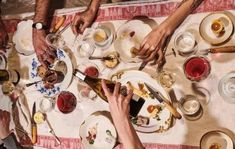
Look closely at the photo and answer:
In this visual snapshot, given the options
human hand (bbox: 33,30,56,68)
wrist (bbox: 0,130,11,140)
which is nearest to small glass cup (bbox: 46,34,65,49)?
human hand (bbox: 33,30,56,68)

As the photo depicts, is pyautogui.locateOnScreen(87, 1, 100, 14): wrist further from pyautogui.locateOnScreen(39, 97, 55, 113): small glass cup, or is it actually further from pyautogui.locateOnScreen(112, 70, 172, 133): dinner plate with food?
Answer: pyautogui.locateOnScreen(39, 97, 55, 113): small glass cup

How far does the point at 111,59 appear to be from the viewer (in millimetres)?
2293

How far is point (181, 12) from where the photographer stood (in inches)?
82.4

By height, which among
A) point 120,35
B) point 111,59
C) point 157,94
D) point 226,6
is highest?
point 226,6

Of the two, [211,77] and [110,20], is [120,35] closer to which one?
[110,20]

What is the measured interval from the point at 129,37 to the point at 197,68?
48 cm

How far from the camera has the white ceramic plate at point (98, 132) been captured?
7.38ft

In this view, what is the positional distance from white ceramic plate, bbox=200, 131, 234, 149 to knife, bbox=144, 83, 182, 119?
19 cm

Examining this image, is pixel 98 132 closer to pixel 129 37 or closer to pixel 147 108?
pixel 147 108

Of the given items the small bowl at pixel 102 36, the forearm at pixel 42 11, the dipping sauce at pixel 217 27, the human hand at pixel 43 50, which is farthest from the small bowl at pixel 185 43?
the forearm at pixel 42 11

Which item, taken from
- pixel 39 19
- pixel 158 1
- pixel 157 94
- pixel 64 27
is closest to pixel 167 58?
pixel 157 94

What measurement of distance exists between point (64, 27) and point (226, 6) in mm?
1085

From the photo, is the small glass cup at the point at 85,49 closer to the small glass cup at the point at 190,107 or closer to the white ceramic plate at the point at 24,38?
the white ceramic plate at the point at 24,38

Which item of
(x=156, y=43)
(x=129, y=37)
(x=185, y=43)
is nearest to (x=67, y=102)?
(x=129, y=37)
